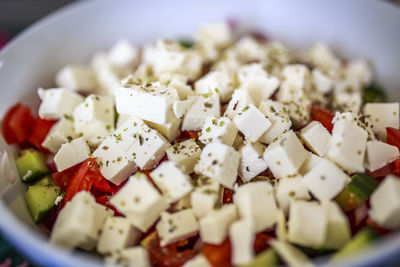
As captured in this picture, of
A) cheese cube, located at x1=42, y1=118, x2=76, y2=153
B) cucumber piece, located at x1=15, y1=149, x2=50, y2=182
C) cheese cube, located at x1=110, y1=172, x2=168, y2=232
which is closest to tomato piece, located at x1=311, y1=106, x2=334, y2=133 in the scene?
cheese cube, located at x1=110, y1=172, x2=168, y2=232

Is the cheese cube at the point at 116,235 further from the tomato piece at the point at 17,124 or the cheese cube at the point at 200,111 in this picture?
the tomato piece at the point at 17,124

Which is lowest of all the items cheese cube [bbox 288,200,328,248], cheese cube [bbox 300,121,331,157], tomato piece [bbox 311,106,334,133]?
cheese cube [bbox 288,200,328,248]

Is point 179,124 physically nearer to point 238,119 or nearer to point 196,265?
point 238,119

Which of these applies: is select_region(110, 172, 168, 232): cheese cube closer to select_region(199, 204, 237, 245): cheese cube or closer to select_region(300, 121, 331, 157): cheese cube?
select_region(199, 204, 237, 245): cheese cube

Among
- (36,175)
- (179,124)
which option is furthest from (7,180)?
(179,124)

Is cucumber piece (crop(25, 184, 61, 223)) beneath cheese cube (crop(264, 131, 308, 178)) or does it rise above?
beneath

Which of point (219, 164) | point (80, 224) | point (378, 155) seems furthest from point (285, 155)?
point (80, 224)

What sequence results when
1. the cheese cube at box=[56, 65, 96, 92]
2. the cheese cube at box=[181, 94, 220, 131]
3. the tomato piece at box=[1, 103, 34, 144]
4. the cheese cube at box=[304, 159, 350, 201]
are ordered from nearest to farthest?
the cheese cube at box=[304, 159, 350, 201], the cheese cube at box=[181, 94, 220, 131], the tomato piece at box=[1, 103, 34, 144], the cheese cube at box=[56, 65, 96, 92]
